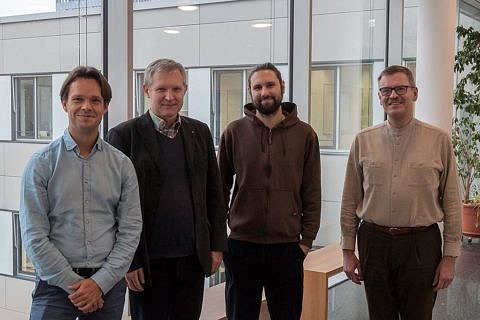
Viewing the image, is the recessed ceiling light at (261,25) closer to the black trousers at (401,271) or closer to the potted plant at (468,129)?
the black trousers at (401,271)

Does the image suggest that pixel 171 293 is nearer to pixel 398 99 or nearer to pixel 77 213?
pixel 77 213

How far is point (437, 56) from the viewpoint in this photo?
5.48m

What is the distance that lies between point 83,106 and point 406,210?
1.56m

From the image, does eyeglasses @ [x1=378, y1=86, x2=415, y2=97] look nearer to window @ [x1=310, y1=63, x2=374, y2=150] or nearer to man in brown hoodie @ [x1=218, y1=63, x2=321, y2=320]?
man in brown hoodie @ [x1=218, y1=63, x2=321, y2=320]

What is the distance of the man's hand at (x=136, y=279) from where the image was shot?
84.6 inches

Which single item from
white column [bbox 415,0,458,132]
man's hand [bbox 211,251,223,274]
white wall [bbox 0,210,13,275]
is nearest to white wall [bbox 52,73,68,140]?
white wall [bbox 0,210,13,275]

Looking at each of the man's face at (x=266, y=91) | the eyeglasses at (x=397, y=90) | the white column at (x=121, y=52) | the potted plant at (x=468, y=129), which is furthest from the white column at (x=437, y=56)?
the white column at (x=121, y=52)

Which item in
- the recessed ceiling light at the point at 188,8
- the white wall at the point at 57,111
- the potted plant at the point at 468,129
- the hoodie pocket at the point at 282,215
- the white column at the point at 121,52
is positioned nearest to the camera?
the hoodie pocket at the point at 282,215

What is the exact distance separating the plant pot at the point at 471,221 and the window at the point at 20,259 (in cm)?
582

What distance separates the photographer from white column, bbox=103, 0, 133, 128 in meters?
2.99

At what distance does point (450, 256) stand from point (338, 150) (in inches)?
117

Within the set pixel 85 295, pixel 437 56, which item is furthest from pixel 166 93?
pixel 437 56

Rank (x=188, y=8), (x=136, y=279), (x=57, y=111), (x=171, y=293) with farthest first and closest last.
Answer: (x=188, y=8) → (x=57, y=111) → (x=171, y=293) → (x=136, y=279)

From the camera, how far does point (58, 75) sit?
2.80 m
